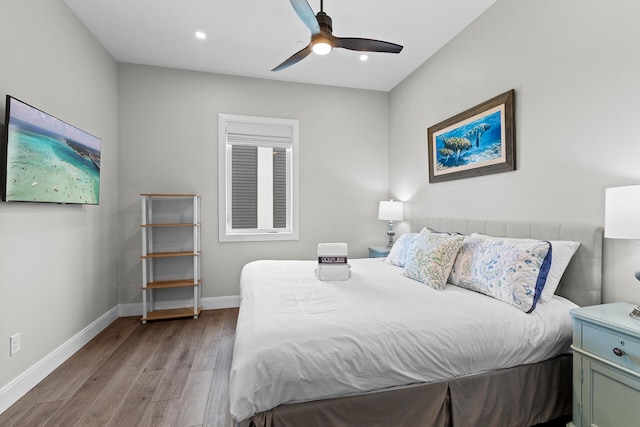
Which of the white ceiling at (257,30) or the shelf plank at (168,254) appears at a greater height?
the white ceiling at (257,30)

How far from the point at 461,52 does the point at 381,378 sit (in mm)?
2997

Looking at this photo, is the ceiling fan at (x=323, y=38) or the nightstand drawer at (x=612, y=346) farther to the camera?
the ceiling fan at (x=323, y=38)

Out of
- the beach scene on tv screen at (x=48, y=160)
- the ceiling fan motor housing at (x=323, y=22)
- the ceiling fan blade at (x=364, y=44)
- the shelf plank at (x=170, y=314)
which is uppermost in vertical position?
the ceiling fan motor housing at (x=323, y=22)

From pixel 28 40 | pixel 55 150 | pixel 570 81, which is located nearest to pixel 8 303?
pixel 55 150

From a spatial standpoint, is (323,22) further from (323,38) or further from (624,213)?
(624,213)

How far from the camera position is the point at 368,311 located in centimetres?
168

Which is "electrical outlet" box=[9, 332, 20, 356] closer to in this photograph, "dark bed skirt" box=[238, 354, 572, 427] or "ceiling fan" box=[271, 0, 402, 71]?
"dark bed skirt" box=[238, 354, 572, 427]

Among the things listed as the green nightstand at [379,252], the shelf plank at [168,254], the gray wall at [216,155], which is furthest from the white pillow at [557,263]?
the shelf plank at [168,254]

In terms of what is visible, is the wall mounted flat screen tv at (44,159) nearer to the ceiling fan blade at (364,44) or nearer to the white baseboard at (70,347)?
the white baseboard at (70,347)

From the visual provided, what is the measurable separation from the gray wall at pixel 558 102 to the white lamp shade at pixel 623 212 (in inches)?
14.7

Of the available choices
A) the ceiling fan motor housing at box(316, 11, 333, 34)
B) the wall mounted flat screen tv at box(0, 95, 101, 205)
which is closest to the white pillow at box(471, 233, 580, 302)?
the ceiling fan motor housing at box(316, 11, 333, 34)

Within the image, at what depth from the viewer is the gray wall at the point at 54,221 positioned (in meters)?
1.94

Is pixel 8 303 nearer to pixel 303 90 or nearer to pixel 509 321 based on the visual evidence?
pixel 509 321

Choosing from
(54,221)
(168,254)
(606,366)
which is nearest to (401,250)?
(606,366)
